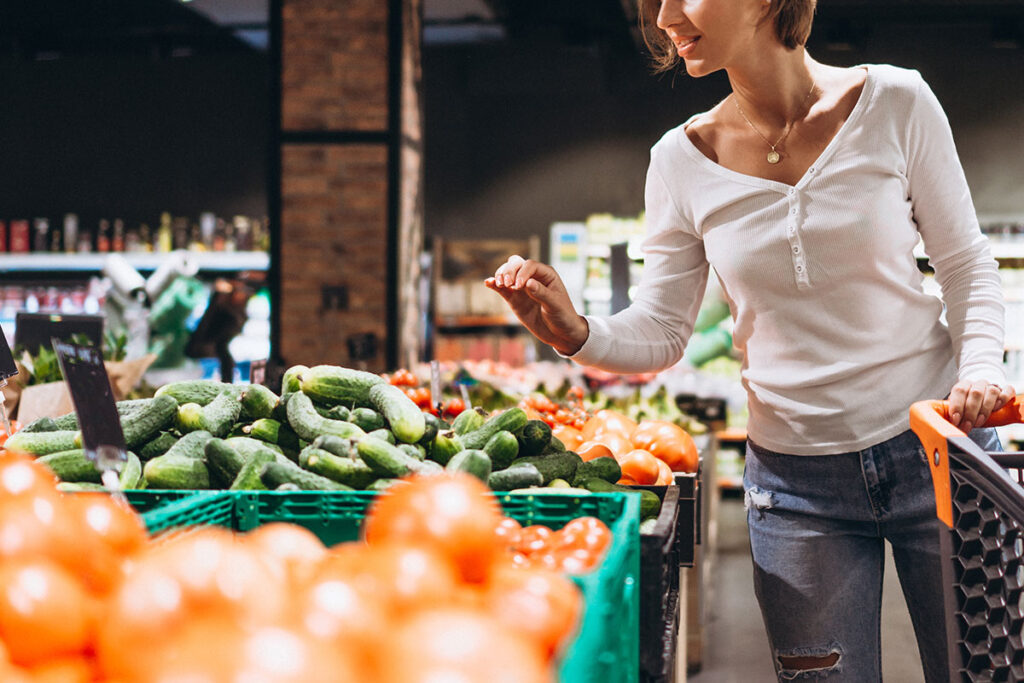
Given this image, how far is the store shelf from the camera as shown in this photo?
26.1ft

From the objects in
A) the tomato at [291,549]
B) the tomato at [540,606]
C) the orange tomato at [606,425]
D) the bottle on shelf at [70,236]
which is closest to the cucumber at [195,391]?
the orange tomato at [606,425]

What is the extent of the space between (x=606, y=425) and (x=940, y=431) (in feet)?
3.56

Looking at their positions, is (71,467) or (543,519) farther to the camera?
(71,467)

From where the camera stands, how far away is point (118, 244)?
26.9 feet

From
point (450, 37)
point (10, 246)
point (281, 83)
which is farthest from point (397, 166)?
point (10, 246)

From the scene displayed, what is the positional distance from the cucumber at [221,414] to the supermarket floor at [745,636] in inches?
91.7

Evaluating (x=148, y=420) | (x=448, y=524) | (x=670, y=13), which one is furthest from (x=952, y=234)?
(x=148, y=420)

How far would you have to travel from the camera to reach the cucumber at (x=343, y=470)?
4.81 ft

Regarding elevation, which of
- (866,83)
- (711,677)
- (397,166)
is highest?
(397,166)

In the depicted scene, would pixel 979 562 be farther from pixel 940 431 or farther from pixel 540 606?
pixel 540 606

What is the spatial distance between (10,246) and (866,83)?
27.6ft

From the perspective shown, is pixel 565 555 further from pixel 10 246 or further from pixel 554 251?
pixel 10 246

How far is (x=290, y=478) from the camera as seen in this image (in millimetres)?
1412

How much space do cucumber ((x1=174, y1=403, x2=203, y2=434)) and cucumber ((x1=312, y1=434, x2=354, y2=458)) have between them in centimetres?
32
